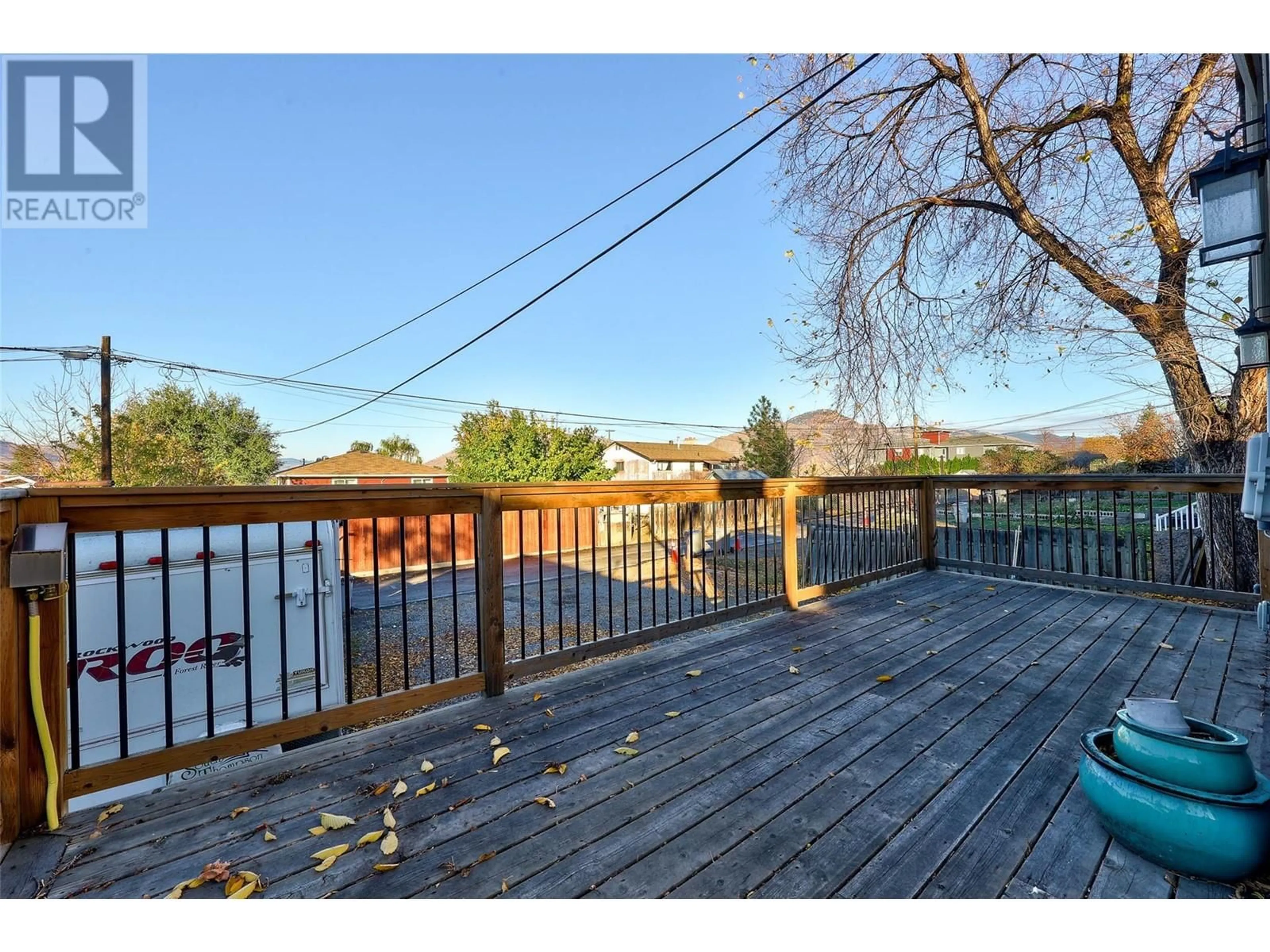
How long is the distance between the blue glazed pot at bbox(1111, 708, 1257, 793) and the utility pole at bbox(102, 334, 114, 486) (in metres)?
14.6

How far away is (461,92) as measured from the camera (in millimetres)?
5922

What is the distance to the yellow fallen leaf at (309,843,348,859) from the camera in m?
1.27

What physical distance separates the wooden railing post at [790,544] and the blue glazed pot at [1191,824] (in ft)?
7.82

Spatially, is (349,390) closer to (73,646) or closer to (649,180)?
(649,180)

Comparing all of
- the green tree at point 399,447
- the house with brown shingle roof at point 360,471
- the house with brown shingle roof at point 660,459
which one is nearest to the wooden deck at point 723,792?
the house with brown shingle roof at point 360,471

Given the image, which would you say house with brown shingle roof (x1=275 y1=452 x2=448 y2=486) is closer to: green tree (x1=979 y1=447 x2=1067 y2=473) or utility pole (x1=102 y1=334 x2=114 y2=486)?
utility pole (x1=102 y1=334 x2=114 y2=486)

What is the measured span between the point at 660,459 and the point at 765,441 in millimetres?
7458

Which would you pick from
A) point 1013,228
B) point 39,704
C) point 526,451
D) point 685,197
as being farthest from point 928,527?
point 526,451

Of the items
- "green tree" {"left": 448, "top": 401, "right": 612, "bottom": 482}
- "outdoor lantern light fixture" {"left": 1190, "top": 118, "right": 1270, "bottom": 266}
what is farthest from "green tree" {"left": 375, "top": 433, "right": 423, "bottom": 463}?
"outdoor lantern light fixture" {"left": 1190, "top": 118, "right": 1270, "bottom": 266}

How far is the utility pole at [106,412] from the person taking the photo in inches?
402

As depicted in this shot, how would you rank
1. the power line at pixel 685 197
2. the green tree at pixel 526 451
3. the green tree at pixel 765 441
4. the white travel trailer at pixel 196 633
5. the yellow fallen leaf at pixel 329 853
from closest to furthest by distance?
the yellow fallen leaf at pixel 329 853, the white travel trailer at pixel 196 633, the power line at pixel 685 197, the green tree at pixel 526 451, the green tree at pixel 765 441

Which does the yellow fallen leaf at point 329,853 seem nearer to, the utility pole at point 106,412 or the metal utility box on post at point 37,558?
the metal utility box on post at point 37,558

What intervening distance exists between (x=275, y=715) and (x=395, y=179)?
8.93 meters

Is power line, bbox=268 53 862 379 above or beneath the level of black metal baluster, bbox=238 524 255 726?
above
